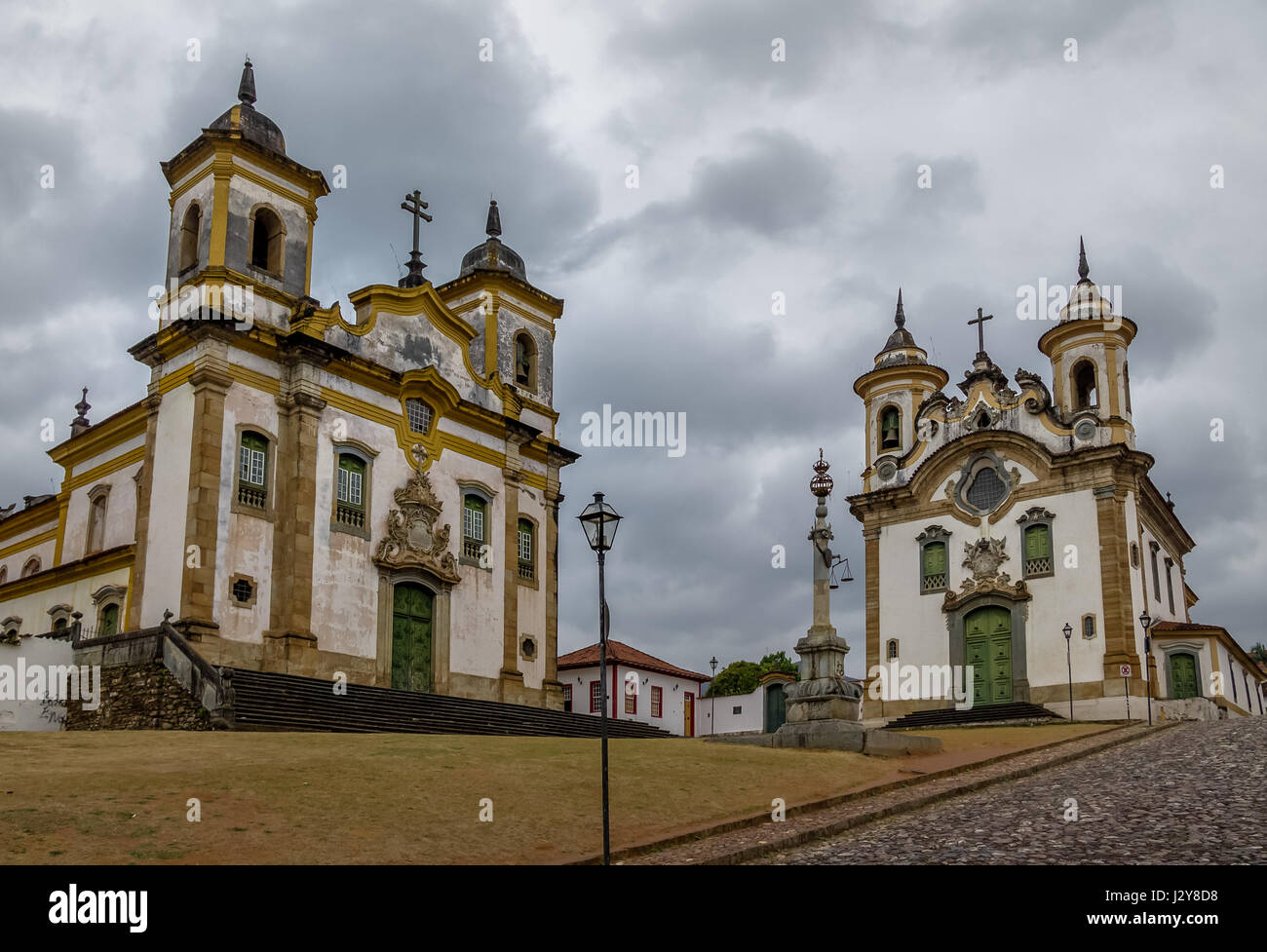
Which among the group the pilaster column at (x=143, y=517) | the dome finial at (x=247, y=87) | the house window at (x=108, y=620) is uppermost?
the dome finial at (x=247, y=87)

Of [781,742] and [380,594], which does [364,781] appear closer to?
[781,742]

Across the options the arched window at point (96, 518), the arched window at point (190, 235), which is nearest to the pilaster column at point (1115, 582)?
the arched window at point (190, 235)

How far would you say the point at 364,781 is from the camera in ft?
44.4

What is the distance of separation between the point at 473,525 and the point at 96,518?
32.3 ft

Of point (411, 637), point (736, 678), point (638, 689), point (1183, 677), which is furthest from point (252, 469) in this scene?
point (736, 678)

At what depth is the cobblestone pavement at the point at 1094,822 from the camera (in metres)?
11.0

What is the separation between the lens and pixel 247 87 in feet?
94.4

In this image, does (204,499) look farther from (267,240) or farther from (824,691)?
(824,691)

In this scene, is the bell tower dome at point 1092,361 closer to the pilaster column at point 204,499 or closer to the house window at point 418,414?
the house window at point 418,414

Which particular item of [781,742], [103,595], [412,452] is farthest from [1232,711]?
[103,595]

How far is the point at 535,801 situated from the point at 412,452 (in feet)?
54.3

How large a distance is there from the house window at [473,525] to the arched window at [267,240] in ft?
23.2

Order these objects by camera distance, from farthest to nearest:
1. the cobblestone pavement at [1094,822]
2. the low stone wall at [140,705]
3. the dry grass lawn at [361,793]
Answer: the low stone wall at [140,705], the cobblestone pavement at [1094,822], the dry grass lawn at [361,793]

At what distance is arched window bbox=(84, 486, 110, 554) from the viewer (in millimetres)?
31250
